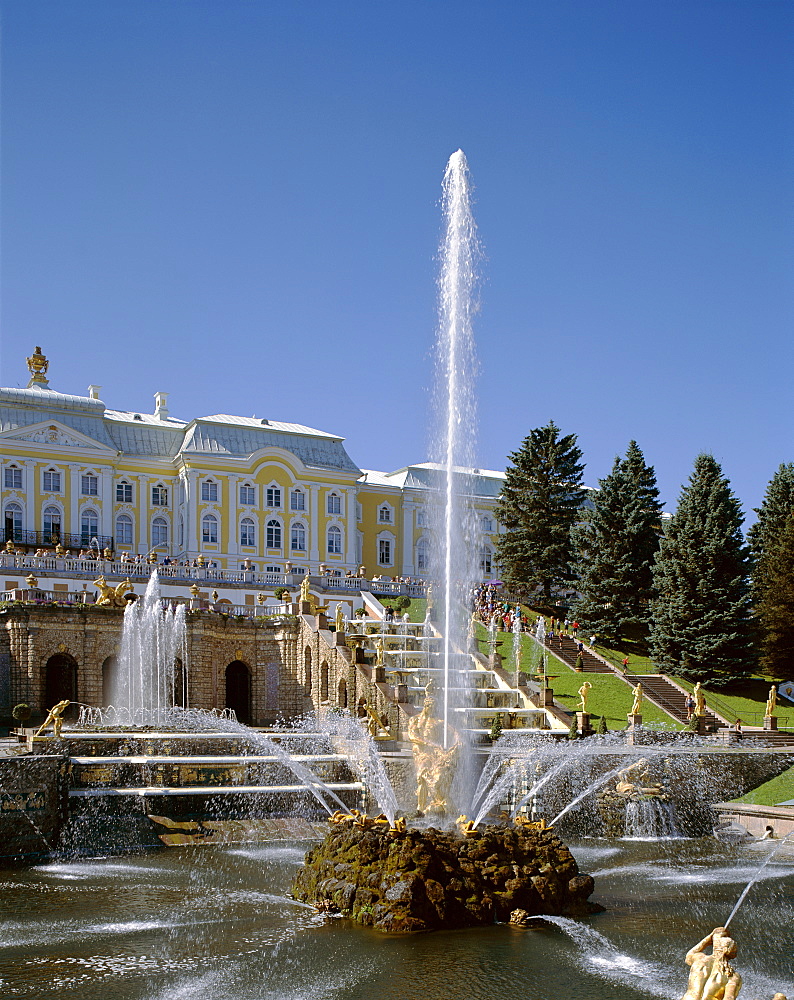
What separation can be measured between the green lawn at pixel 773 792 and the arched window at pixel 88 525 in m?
40.5

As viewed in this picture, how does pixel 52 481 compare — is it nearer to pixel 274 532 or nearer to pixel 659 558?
pixel 274 532

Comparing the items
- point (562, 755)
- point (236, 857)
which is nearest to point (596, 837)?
point (562, 755)

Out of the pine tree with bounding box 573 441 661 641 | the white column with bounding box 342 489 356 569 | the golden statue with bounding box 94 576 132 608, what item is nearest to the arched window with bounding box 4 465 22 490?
the golden statue with bounding box 94 576 132 608

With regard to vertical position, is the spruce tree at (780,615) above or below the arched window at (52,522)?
below

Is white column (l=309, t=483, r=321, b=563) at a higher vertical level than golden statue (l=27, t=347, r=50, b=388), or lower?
lower

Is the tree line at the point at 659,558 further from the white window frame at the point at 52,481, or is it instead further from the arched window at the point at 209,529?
the white window frame at the point at 52,481

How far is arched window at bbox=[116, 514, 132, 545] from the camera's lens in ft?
201

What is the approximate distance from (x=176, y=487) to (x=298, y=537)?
24.7 feet

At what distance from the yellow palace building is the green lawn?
3125 centimetres

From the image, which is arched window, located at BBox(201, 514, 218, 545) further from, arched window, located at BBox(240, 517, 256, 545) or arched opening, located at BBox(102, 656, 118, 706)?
arched opening, located at BBox(102, 656, 118, 706)

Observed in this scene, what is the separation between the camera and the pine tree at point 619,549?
53.3 metres

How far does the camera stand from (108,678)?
4159 centimetres

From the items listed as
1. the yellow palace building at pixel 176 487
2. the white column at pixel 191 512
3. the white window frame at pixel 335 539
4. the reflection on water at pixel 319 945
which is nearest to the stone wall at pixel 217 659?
the yellow palace building at pixel 176 487

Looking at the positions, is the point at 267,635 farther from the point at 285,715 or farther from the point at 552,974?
the point at 552,974
